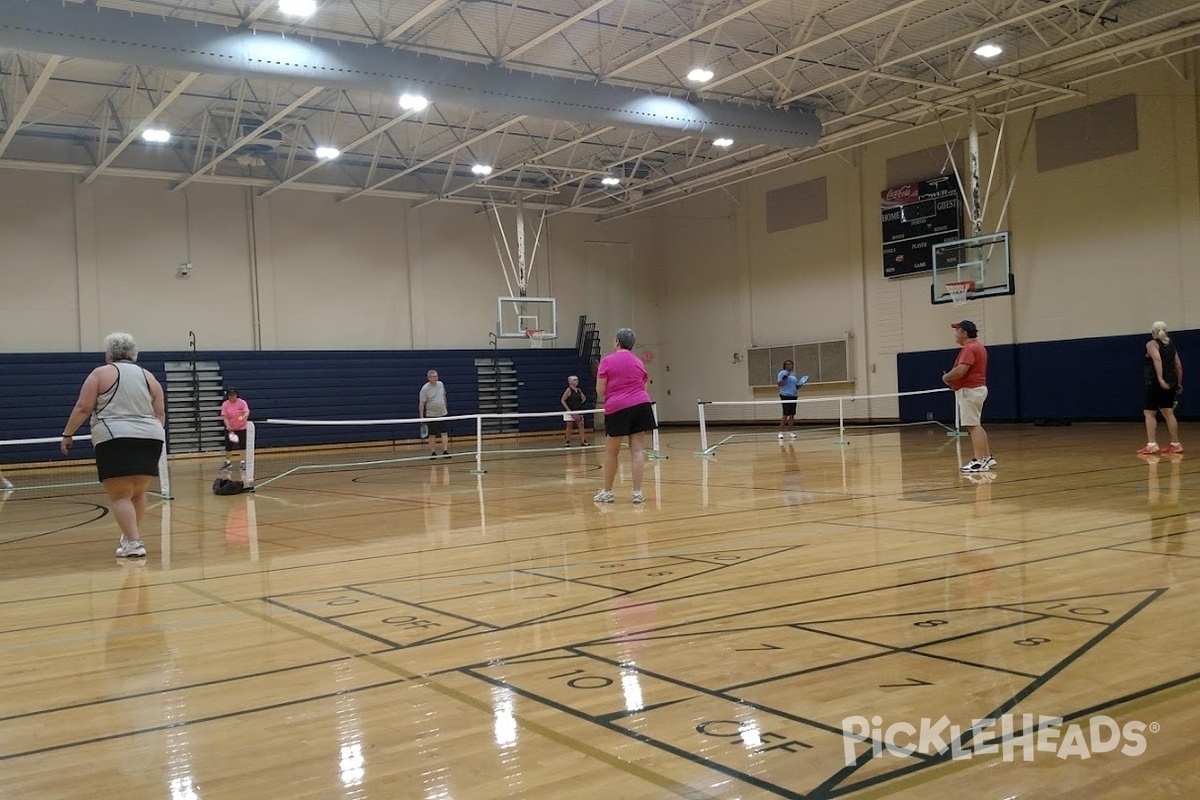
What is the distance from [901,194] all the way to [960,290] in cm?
532

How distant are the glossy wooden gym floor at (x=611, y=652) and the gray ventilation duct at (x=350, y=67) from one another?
7.79 metres

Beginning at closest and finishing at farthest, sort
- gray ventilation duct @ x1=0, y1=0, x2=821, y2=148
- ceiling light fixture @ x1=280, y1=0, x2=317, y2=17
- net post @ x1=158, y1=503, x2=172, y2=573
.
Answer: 1. net post @ x1=158, y1=503, x2=172, y2=573
2. gray ventilation duct @ x1=0, y1=0, x2=821, y2=148
3. ceiling light fixture @ x1=280, y1=0, x2=317, y2=17

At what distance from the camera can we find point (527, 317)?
24062 mm

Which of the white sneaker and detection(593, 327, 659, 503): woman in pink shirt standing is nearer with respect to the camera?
the white sneaker

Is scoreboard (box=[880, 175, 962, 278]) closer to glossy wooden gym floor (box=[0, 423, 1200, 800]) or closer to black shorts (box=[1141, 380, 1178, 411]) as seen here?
black shorts (box=[1141, 380, 1178, 411])

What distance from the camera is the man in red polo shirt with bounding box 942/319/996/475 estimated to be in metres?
10.0

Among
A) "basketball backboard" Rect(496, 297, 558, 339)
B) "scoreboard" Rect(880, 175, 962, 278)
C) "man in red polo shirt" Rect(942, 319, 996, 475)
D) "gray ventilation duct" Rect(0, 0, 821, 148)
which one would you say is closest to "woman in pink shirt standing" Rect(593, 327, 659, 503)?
"man in red polo shirt" Rect(942, 319, 996, 475)

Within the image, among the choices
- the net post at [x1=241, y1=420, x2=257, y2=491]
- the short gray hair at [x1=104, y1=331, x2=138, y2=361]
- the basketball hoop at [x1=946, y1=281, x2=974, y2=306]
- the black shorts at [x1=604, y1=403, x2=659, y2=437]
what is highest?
the basketball hoop at [x1=946, y1=281, x2=974, y2=306]

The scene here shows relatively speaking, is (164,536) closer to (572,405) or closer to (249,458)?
(249,458)

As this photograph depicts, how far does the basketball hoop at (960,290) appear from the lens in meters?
19.0

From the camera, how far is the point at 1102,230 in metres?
20.1

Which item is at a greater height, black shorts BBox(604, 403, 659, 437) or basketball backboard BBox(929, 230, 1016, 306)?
basketball backboard BBox(929, 230, 1016, 306)

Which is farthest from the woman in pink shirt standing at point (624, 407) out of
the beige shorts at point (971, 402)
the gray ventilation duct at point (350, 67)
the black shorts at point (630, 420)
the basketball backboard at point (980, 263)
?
the basketball backboard at point (980, 263)

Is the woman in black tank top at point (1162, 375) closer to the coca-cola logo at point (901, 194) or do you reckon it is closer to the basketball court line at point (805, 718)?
the basketball court line at point (805, 718)
